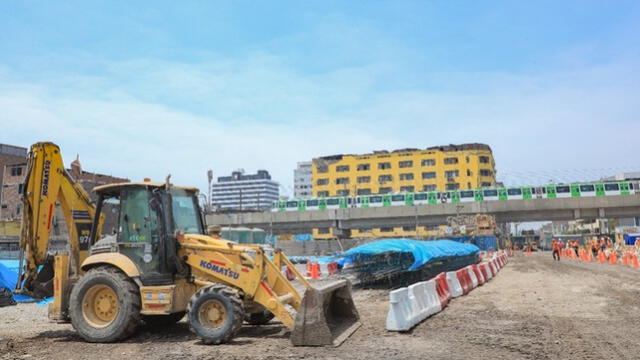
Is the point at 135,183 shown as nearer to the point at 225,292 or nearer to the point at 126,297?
the point at 126,297

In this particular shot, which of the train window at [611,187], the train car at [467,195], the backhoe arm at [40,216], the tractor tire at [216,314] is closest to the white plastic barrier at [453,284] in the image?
the tractor tire at [216,314]

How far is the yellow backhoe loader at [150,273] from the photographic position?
26.7ft

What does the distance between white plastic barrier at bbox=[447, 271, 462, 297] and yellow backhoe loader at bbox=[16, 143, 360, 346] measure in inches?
225

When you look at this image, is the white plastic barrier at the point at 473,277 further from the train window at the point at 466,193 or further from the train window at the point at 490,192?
the train window at the point at 466,193

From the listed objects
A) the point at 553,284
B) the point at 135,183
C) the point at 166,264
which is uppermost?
the point at 135,183

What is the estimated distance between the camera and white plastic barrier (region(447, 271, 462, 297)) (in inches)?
569

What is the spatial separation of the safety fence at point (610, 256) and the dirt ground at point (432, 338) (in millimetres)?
22437

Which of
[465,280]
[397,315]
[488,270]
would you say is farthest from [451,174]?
[397,315]

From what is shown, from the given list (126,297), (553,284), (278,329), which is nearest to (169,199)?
(126,297)

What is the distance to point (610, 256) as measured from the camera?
36.7 meters

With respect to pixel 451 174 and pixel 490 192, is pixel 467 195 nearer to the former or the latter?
pixel 490 192

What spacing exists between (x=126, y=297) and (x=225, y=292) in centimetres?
176

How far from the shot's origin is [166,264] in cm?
870

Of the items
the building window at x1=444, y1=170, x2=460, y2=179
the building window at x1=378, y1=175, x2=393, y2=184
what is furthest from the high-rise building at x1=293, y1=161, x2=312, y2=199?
the building window at x1=444, y1=170, x2=460, y2=179
